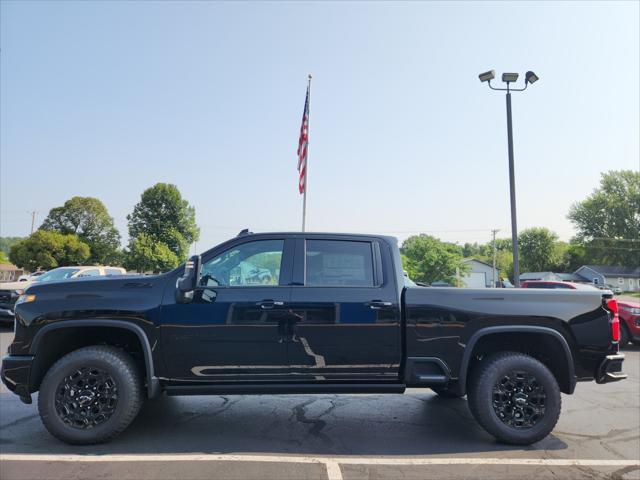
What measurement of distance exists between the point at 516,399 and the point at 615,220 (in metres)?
90.7

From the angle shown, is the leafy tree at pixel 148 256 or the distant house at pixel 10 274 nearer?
the distant house at pixel 10 274

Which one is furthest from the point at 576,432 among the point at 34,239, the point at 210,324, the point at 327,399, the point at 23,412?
the point at 34,239

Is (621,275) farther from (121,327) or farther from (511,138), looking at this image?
(121,327)

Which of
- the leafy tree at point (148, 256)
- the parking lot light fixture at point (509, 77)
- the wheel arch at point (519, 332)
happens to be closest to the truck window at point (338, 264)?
the wheel arch at point (519, 332)

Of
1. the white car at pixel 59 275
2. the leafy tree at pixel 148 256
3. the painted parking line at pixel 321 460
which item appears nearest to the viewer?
the painted parking line at pixel 321 460

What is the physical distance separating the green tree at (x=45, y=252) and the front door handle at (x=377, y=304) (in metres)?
53.3

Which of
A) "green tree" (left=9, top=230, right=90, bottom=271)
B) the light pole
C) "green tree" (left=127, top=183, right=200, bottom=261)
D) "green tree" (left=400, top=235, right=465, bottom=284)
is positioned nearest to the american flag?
the light pole

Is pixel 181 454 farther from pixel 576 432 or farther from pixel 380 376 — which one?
pixel 576 432

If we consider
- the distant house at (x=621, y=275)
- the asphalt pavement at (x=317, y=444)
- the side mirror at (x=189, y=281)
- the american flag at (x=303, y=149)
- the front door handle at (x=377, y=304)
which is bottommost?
the distant house at (x=621, y=275)

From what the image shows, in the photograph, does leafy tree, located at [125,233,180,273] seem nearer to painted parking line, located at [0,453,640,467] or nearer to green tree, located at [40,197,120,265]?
green tree, located at [40,197,120,265]

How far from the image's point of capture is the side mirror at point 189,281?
3.88 metres

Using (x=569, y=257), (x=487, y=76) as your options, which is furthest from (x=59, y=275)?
(x=569, y=257)

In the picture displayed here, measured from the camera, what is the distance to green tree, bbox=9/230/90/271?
48.4 metres

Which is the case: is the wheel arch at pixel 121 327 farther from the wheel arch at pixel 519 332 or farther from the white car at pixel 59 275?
the white car at pixel 59 275
